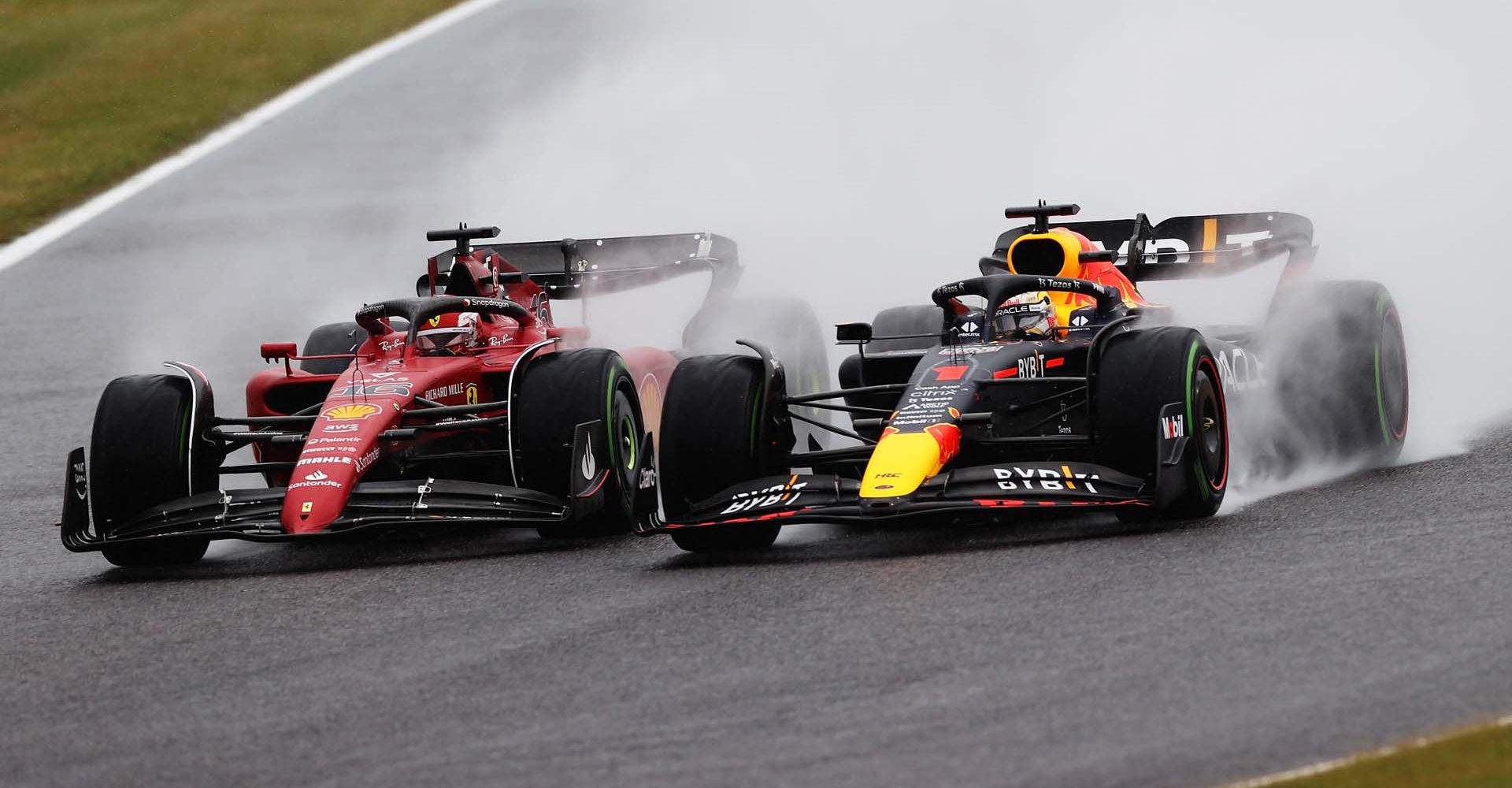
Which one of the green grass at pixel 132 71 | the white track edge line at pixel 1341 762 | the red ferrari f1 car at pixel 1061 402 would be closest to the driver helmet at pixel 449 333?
the red ferrari f1 car at pixel 1061 402

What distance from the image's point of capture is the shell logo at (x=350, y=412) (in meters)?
11.0

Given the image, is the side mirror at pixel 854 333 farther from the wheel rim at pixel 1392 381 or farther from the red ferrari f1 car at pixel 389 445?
the wheel rim at pixel 1392 381

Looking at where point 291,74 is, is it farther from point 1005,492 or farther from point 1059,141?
point 1005,492

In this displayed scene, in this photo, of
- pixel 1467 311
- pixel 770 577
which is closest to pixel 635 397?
pixel 770 577

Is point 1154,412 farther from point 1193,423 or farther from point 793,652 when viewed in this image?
point 793,652

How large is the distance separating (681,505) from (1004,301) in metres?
2.28

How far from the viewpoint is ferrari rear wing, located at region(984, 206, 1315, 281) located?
13.0 meters

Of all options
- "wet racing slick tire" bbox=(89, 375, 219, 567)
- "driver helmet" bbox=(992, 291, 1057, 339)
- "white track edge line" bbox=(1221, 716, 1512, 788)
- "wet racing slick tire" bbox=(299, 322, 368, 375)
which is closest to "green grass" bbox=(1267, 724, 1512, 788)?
"white track edge line" bbox=(1221, 716, 1512, 788)

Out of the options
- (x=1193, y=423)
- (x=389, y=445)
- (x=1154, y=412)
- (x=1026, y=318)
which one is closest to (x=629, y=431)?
(x=389, y=445)

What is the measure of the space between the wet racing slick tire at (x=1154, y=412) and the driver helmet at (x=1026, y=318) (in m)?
1.23

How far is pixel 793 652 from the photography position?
7.64m

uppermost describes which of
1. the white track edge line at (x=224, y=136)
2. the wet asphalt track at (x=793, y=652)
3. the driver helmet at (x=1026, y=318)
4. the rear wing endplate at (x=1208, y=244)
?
the white track edge line at (x=224, y=136)

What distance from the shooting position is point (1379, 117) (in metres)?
20.0

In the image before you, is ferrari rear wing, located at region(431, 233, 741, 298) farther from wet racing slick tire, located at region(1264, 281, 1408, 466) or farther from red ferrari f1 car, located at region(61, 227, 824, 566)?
wet racing slick tire, located at region(1264, 281, 1408, 466)
